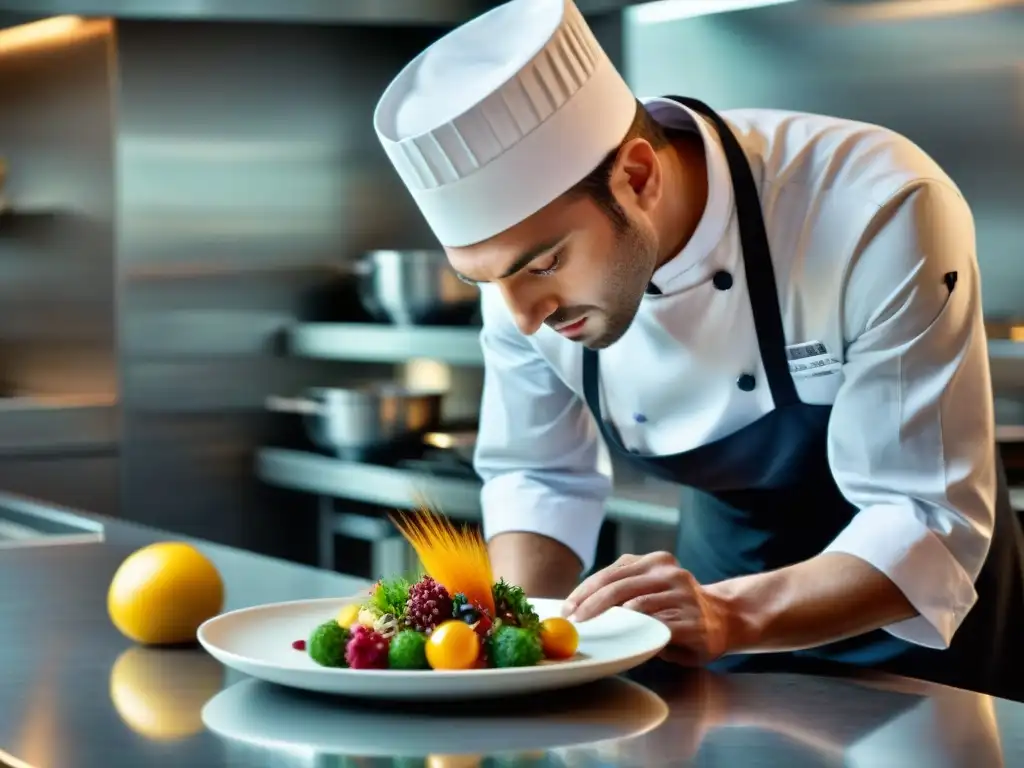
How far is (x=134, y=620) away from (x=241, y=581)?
0.36 m

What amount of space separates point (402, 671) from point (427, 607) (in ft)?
0.25

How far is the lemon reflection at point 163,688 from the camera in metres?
1.27

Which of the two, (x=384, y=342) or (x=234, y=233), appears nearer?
(x=384, y=342)

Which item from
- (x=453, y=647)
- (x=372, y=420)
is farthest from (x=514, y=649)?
(x=372, y=420)

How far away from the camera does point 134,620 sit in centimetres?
156

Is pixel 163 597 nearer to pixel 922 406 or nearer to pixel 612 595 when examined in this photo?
pixel 612 595

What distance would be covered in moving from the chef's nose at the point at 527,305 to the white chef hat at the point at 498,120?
0.22 feet

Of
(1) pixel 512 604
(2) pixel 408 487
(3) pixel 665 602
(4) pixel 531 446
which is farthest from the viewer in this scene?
(2) pixel 408 487

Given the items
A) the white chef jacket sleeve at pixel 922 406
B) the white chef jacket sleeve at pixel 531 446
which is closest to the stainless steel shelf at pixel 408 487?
the white chef jacket sleeve at pixel 531 446

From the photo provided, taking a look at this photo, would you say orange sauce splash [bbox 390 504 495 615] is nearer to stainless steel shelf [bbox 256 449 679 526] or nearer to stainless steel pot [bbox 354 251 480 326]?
stainless steel shelf [bbox 256 449 679 526]

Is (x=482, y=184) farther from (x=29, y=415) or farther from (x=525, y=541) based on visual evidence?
(x=29, y=415)

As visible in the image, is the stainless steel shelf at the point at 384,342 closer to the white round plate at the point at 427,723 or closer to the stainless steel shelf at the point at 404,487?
the stainless steel shelf at the point at 404,487

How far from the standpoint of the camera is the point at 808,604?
160 centimetres

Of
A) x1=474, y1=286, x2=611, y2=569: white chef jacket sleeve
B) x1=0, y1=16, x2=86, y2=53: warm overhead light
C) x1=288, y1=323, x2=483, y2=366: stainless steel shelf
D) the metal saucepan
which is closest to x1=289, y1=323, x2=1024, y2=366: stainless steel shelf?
x1=288, y1=323, x2=483, y2=366: stainless steel shelf
